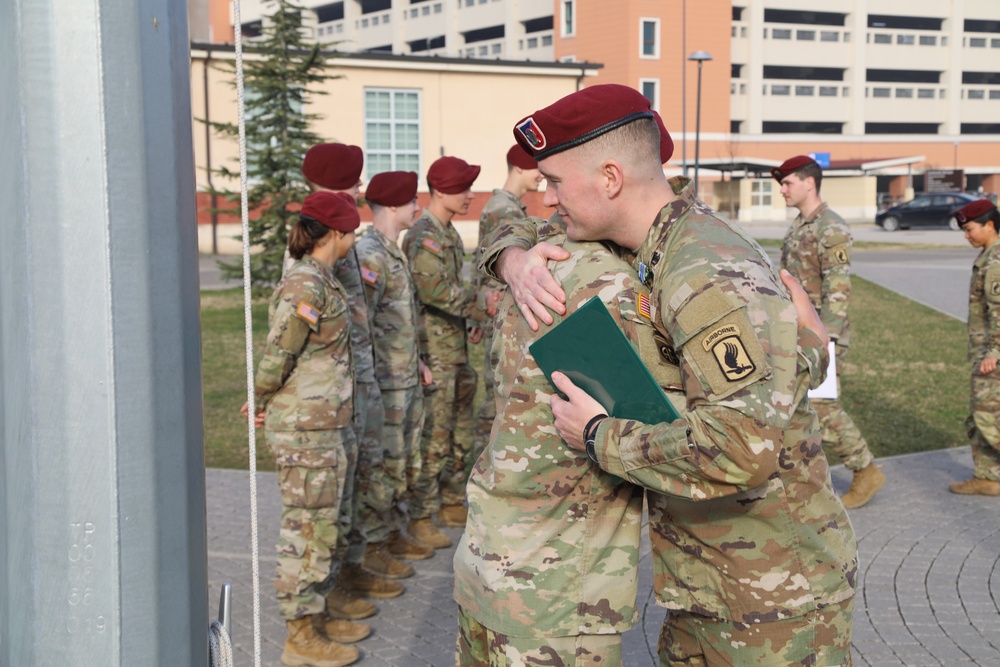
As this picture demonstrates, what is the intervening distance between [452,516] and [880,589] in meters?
2.78

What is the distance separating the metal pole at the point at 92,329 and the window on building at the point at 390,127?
31.6 m

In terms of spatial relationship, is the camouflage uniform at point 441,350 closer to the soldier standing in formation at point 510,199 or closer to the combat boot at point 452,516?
the combat boot at point 452,516

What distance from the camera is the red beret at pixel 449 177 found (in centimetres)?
675

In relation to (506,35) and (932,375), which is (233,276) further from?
(506,35)

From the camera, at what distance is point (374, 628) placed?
522 centimetres

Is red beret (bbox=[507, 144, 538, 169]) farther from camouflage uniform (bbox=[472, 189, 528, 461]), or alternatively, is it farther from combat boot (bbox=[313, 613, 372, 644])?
combat boot (bbox=[313, 613, 372, 644])

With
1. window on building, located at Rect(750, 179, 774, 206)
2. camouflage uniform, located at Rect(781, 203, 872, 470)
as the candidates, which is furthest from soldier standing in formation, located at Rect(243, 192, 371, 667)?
window on building, located at Rect(750, 179, 774, 206)

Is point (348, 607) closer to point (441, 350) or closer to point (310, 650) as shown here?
point (310, 650)

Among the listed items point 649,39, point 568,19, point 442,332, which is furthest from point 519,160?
point 568,19

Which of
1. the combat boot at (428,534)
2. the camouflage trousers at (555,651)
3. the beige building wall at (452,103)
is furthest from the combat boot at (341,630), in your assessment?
the beige building wall at (452,103)

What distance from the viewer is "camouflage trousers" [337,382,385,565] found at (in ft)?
17.1

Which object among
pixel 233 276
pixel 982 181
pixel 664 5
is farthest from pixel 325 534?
pixel 982 181

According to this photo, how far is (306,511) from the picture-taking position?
484 centimetres

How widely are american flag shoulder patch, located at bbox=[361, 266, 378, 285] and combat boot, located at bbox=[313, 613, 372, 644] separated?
1.88 metres
